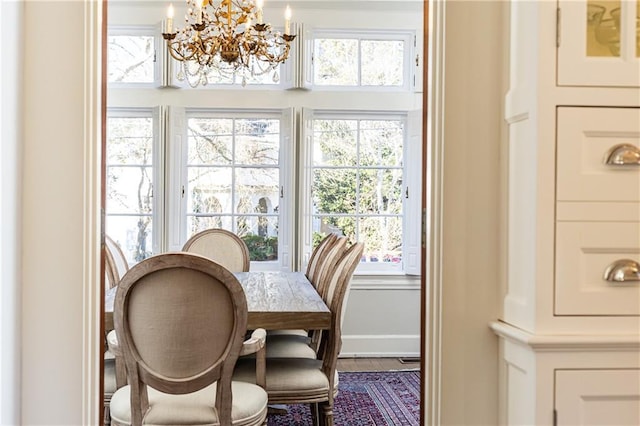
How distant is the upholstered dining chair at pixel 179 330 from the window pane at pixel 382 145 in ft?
9.84

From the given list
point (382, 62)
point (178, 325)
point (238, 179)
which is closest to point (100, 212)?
point (178, 325)

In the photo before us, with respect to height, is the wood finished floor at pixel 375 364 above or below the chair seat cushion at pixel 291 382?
below

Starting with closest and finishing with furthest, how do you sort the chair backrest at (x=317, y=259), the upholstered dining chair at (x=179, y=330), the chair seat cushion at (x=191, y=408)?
1. the upholstered dining chair at (x=179, y=330)
2. the chair seat cushion at (x=191, y=408)
3. the chair backrest at (x=317, y=259)

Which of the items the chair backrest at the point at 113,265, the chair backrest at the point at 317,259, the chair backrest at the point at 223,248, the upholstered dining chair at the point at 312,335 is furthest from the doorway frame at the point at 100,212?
the chair backrest at the point at 223,248

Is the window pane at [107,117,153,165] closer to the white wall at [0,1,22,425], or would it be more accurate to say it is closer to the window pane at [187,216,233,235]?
the window pane at [187,216,233,235]

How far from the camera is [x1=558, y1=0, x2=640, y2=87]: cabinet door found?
1.23 metres

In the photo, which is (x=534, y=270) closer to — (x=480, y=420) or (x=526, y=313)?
(x=526, y=313)

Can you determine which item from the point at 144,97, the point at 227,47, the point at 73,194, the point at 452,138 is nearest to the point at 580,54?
the point at 452,138

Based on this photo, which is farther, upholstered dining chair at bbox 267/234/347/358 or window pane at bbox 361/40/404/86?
window pane at bbox 361/40/404/86

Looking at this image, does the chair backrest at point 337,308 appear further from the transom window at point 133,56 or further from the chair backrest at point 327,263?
the transom window at point 133,56

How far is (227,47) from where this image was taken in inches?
121

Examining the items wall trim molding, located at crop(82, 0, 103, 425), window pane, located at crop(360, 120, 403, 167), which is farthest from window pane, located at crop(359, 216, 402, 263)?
wall trim molding, located at crop(82, 0, 103, 425)

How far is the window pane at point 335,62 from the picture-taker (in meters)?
4.64

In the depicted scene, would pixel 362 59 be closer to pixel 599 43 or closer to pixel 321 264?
pixel 321 264
